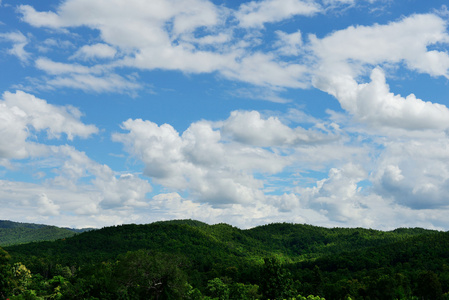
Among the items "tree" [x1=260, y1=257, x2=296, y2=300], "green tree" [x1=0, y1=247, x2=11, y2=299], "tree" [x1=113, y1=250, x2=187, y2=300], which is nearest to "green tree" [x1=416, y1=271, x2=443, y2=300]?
"tree" [x1=260, y1=257, x2=296, y2=300]

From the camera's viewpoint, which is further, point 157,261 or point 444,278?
point 444,278

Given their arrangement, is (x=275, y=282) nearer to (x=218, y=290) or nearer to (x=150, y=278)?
(x=218, y=290)

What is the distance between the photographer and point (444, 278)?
140 metres

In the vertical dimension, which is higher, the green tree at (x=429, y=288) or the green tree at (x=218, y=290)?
the green tree at (x=429, y=288)

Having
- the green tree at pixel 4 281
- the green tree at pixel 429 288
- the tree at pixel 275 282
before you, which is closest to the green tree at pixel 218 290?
the tree at pixel 275 282

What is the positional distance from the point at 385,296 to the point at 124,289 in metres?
80.7

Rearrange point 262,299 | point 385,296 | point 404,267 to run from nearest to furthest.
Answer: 1. point 262,299
2. point 385,296
3. point 404,267

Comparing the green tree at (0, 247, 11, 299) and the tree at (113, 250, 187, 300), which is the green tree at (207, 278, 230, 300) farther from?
the green tree at (0, 247, 11, 299)

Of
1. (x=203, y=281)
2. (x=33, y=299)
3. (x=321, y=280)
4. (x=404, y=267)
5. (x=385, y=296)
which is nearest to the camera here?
(x=33, y=299)

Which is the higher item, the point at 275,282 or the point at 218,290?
the point at 275,282

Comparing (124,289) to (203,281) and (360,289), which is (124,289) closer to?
(360,289)

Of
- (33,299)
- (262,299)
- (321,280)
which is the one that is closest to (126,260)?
(33,299)

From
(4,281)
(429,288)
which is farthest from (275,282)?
(4,281)

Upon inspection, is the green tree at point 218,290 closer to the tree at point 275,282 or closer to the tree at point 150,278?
the tree at point 275,282
